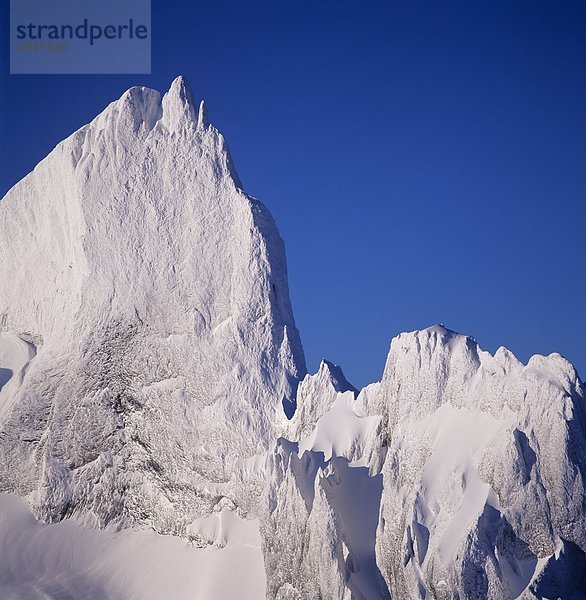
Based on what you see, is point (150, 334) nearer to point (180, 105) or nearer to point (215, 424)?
point (215, 424)

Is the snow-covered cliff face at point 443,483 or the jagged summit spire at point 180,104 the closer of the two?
the snow-covered cliff face at point 443,483

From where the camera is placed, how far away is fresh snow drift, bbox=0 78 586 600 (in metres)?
26.2

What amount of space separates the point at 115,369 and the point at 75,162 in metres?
7.82

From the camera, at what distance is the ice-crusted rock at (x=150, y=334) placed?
34562 millimetres

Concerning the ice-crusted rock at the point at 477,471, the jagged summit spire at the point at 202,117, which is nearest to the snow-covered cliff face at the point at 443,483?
the ice-crusted rock at the point at 477,471

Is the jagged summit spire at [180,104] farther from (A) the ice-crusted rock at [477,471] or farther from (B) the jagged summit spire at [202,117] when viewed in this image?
(A) the ice-crusted rock at [477,471]

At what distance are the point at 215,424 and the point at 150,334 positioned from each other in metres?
4.02

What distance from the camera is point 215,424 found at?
112 ft

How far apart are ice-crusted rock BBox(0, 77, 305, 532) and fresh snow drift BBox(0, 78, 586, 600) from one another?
7 centimetres

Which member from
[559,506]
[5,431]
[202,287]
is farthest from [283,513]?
[5,431]

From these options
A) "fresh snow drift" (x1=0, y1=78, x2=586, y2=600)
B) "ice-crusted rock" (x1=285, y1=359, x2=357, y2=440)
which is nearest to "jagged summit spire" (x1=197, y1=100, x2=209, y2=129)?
"fresh snow drift" (x1=0, y1=78, x2=586, y2=600)

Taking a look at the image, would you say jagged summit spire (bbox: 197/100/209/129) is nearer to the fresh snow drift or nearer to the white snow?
the fresh snow drift

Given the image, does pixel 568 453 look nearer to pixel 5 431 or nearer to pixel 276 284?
pixel 276 284

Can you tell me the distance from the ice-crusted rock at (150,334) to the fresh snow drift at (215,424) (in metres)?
0.07
